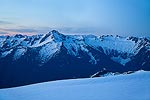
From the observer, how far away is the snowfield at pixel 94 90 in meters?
2.25

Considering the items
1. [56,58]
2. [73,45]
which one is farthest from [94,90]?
[73,45]

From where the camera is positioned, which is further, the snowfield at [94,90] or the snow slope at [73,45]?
the snow slope at [73,45]

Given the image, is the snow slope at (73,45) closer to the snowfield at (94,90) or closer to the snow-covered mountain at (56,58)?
the snow-covered mountain at (56,58)

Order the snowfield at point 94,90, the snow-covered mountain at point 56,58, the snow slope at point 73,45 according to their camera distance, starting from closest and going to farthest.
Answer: the snowfield at point 94,90 → the snow-covered mountain at point 56,58 → the snow slope at point 73,45

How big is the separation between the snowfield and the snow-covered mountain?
43014 millimetres

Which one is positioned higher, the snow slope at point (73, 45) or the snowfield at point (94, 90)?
the snowfield at point (94, 90)

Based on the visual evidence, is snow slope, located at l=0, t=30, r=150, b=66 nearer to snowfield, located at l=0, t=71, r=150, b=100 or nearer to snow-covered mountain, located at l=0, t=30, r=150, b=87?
snow-covered mountain, located at l=0, t=30, r=150, b=87

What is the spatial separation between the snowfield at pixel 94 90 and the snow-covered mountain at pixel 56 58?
43.0 meters

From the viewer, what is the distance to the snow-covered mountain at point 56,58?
2167 inches

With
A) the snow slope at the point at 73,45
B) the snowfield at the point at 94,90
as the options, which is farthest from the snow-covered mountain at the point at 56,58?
the snowfield at the point at 94,90

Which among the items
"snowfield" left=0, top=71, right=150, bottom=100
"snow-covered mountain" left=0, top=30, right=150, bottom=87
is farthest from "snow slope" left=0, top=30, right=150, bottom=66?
"snowfield" left=0, top=71, right=150, bottom=100

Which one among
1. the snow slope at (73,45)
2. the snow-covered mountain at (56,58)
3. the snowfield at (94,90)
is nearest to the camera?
the snowfield at (94,90)

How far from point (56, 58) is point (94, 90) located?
2365 inches

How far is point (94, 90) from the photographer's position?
96.8 inches
